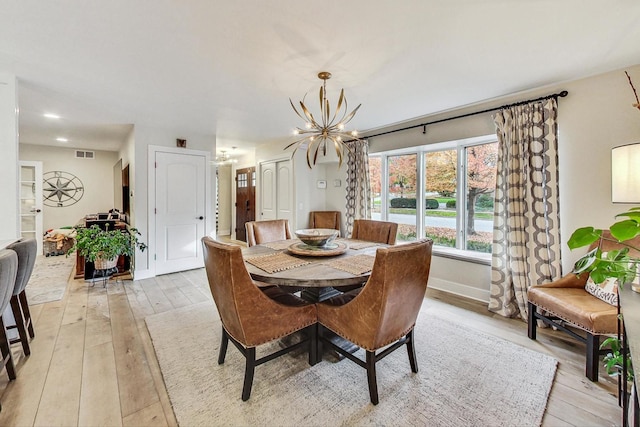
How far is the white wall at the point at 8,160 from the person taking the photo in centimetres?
237

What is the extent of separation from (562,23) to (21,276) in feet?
13.4

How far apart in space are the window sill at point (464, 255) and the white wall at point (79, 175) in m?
7.06

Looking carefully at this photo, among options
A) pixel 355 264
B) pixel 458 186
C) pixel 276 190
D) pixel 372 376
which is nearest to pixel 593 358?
pixel 372 376

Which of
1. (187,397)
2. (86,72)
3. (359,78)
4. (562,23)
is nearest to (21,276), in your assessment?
(187,397)

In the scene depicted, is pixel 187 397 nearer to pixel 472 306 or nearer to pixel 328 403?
pixel 328 403

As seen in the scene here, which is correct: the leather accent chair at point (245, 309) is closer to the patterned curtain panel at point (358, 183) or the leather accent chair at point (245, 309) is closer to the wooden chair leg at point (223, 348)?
the wooden chair leg at point (223, 348)

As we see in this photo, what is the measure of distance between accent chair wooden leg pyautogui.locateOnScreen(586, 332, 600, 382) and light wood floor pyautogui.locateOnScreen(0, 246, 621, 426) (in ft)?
0.15

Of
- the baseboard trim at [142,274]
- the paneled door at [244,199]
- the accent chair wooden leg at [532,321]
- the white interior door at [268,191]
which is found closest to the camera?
the accent chair wooden leg at [532,321]

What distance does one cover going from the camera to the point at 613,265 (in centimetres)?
117

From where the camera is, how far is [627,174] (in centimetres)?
157

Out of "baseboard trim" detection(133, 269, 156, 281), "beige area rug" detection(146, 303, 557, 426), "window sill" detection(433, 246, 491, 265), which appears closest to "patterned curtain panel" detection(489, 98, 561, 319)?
"window sill" detection(433, 246, 491, 265)

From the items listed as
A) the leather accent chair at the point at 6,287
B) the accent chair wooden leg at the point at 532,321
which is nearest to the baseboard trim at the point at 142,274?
the leather accent chair at the point at 6,287

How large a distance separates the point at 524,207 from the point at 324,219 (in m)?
2.96

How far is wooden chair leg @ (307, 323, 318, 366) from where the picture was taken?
1999 millimetres
